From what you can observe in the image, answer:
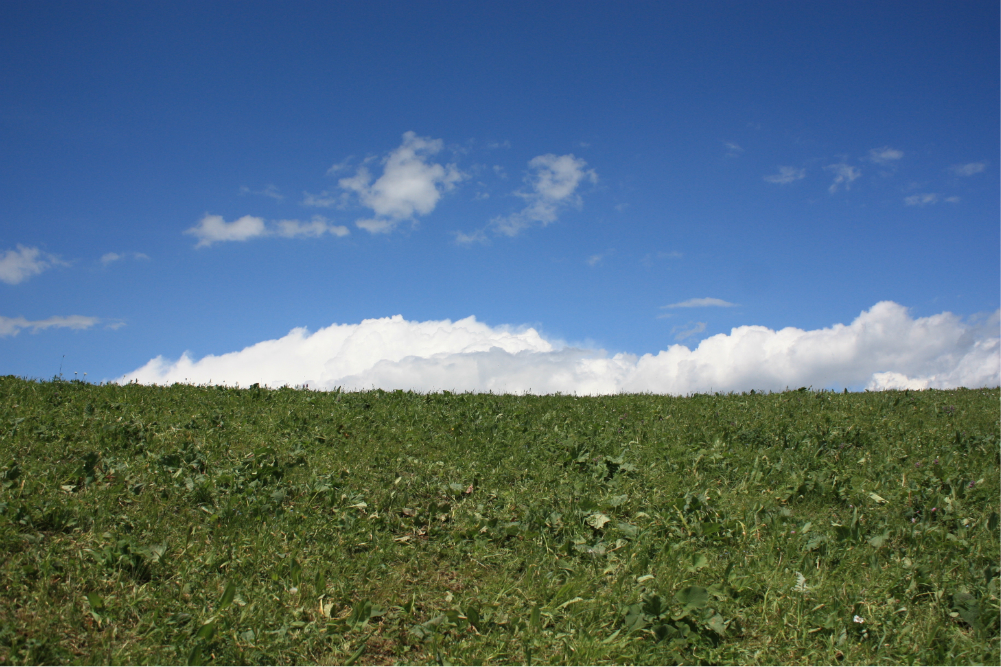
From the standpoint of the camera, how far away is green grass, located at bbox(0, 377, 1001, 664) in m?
5.46

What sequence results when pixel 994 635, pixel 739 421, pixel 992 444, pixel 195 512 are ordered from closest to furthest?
pixel 994 635
pixel 195 512
pixel 992 444
pixel 739 421

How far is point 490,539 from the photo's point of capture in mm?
7004

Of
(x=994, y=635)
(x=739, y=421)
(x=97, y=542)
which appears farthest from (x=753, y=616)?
(x=97, y=542)

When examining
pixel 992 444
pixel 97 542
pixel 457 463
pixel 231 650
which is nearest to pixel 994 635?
pixel 992 444

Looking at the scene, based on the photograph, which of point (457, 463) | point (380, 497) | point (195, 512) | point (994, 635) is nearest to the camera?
point (994, 635)

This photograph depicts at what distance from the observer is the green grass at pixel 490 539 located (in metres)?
5.46

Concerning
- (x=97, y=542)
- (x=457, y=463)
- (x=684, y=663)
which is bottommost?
A: (x=684, y=663)

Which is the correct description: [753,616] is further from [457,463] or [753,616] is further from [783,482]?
[457,463]

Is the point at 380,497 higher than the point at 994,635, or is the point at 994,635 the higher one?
the point at 380,497

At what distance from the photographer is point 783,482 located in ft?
27.3

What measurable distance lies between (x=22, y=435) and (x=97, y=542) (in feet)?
12.9

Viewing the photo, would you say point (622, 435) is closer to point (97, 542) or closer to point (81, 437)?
point (97, 542)

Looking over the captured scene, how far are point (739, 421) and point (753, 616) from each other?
560cm

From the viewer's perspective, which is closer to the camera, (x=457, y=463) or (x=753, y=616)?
(x=753, y=616)
